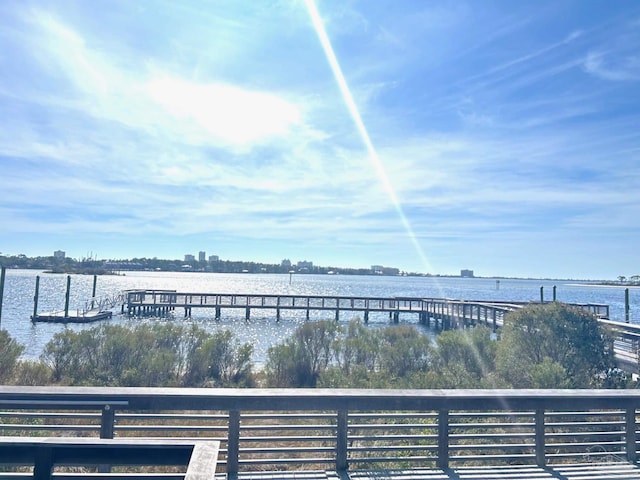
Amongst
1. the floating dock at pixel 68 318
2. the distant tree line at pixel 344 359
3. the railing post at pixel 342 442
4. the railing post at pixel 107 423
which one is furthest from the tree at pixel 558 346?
the floating dock at pixel 68 318

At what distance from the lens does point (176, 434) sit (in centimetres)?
641

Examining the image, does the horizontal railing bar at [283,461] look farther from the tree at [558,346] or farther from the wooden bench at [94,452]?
the tree at [558,346]

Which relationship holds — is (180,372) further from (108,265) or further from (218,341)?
(108,265)

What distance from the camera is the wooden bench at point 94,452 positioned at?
228 cm

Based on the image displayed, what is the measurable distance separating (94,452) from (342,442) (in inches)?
92.3

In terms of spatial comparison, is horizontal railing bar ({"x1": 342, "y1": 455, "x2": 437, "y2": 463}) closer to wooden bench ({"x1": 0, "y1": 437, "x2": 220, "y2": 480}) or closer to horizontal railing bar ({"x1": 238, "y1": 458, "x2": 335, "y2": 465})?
horizontal railing bar ({"x1": 238, "y1": 458, "x2": 335, "y2": 465})

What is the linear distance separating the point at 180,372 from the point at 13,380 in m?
3.95

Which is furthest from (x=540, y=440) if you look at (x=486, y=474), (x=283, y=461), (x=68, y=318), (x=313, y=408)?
(x=68, y=318)

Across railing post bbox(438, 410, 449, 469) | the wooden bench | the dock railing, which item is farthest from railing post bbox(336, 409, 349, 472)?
the wooden bench

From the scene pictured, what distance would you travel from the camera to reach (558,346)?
10641 millimetres

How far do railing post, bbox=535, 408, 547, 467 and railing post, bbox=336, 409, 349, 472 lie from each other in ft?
5.81

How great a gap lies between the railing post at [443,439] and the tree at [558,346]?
6192 millimetres

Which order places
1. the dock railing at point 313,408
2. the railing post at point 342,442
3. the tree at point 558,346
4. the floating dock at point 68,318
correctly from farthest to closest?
the floating dock at point 68,318, the tree at point 558,346, the railing post at point 342,442, the dock railing at point 313,408

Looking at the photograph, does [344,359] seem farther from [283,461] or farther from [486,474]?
[283,461]
